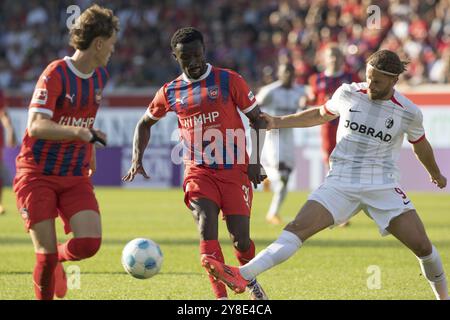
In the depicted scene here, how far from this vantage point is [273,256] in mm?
7434

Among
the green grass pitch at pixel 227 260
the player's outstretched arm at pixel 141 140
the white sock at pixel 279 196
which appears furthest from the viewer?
the white sock at pixel 279 196

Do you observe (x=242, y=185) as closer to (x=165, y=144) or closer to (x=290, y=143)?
(x=290, y=143)

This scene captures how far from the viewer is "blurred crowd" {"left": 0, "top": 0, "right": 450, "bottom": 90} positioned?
22.2 m

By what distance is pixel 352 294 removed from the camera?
8.69 meters

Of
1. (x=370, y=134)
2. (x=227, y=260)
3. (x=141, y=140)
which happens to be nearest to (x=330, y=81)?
(x=227, y=260)

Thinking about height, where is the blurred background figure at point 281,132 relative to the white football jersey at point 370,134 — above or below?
below

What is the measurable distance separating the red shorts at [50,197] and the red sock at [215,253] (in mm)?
892

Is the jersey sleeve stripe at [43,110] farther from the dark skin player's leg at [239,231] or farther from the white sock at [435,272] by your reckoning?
the white sock at [435,272]

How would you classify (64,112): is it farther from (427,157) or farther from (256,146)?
(427,157)

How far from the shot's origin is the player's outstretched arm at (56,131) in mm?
6562

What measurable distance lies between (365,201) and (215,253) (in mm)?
1198

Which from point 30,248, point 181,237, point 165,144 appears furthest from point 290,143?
point 165,144

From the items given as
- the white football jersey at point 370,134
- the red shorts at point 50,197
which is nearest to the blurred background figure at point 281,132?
the white football jersey at point 370,134
